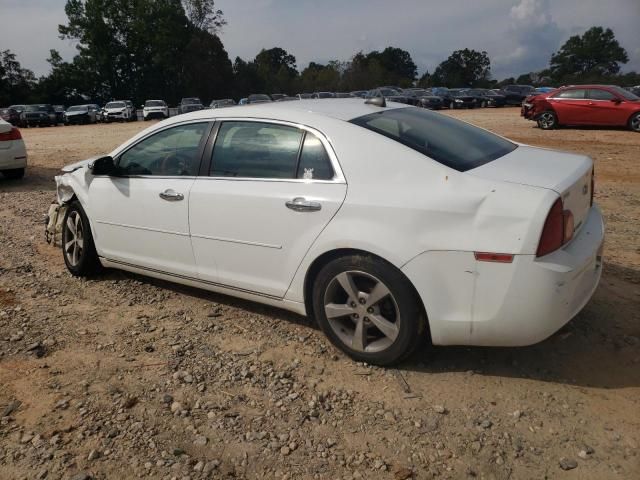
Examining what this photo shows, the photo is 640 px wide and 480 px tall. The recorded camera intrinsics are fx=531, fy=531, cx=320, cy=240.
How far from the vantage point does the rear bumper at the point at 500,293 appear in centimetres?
268

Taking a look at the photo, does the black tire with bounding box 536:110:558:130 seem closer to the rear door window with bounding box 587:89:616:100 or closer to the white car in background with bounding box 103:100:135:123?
the rear door window with bounding box 587:89:616:100

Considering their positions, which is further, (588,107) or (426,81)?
(426,81)

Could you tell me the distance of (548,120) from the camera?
A: 698 inches

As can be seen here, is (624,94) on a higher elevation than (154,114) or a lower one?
higher

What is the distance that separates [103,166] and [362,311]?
250 centimetres

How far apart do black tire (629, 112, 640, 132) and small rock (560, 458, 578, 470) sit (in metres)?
16.7

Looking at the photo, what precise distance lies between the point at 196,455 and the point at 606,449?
6.41 ft

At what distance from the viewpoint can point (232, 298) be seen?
4.34 meters

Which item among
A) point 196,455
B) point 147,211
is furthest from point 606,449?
point 147,211

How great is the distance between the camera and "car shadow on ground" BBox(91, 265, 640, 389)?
3084 mm

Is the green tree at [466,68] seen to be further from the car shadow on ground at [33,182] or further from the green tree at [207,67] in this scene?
the car shadow on ground at [33,182]

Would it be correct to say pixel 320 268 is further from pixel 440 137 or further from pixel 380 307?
pixel 440 137

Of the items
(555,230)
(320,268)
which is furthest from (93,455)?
(555,230)

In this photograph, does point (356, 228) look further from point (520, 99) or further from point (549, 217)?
point (520, 99)
